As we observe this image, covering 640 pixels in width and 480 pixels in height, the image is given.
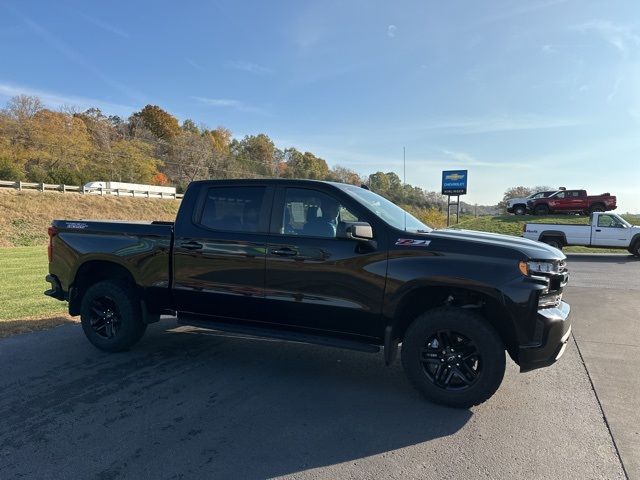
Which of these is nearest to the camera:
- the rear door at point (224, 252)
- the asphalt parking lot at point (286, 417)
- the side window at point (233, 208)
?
the asphalt parking lot at point (286, 417)

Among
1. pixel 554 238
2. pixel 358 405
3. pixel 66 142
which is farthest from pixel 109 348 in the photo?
pixel 66 142

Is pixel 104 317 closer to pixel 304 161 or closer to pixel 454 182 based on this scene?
pixel 454 182

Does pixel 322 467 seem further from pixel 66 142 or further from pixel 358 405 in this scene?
pixel 66 142

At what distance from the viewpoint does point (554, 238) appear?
61.8 feet

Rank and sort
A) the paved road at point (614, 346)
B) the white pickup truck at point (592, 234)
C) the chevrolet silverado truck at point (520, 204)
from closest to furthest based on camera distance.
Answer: the paved road at point (614, 346)
the white pickup truck at point (592, 234)
the chevrolet silverado truck at point (520, 204)

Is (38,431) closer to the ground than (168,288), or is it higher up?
closer to the ground

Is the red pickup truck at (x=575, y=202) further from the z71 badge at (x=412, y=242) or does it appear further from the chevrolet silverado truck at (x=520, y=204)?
the z71 badge at (x=412, y=242)

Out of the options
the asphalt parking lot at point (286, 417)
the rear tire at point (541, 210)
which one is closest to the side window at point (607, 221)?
the rear tire at point (541, 210)

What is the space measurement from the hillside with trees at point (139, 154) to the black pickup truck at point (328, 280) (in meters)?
31.3

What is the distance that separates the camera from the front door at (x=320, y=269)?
13.6 feet

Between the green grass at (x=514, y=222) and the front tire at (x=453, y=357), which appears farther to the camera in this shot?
the green grass at (x=514, y=222)

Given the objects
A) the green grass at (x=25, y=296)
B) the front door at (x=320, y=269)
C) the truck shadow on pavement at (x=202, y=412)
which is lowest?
the green grass at (x=25, y=296)

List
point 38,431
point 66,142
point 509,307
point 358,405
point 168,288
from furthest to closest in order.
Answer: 1. point 66,142
2. point 168,288
3. point 358,405
4. point 509,307
5. point 38,431

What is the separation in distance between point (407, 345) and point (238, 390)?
5.34 feet
